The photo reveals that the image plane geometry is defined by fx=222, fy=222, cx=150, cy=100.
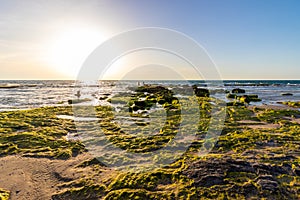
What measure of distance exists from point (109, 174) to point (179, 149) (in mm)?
3478

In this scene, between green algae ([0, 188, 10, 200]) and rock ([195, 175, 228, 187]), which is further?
rock ([195, 175, 228, 187])

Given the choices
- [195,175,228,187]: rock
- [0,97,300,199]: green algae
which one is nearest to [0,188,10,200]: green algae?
[0,97,300,199]: green algae

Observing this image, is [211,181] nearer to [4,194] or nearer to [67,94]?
[4,194]

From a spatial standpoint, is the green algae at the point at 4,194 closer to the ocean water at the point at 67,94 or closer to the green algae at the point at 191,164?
the green algae at the point at 191,164

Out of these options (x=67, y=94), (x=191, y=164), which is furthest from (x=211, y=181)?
(x=67, y=94)

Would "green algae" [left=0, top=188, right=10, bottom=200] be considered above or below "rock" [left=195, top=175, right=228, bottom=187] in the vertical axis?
below

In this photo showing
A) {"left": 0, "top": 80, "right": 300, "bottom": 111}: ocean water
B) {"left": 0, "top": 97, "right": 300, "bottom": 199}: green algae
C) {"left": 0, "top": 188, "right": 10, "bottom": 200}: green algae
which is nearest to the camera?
{"left": 0, "top": 188, "right": 10, "bottom": 200}: green algae

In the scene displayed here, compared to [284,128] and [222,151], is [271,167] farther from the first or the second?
[284,128]

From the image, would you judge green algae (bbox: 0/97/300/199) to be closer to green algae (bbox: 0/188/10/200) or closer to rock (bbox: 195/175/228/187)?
rock (bbox: 195/175/228/187)

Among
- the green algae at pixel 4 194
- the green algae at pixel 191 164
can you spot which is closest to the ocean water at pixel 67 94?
the green algae at pixel 191 164

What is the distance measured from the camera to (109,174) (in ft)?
23.7

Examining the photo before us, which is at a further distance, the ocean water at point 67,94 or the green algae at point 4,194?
the ocean water at point 67,94

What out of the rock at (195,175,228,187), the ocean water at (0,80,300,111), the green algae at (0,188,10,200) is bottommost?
the green algae at (0,188,10,200)

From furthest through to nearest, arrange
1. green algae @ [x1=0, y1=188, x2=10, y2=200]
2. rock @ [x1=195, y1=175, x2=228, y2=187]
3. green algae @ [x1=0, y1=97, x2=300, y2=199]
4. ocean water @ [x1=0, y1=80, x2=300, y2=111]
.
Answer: ocean water @ [x1=0, y1=80, x2=300, y2=111], rock @ [x1=195, y1=175, x2=228, y2=187], green algae @ [x1=0, y1=97, x2=300, y2=199], green algae @ [x1=0, y1=188, x2=10, y2=200]
